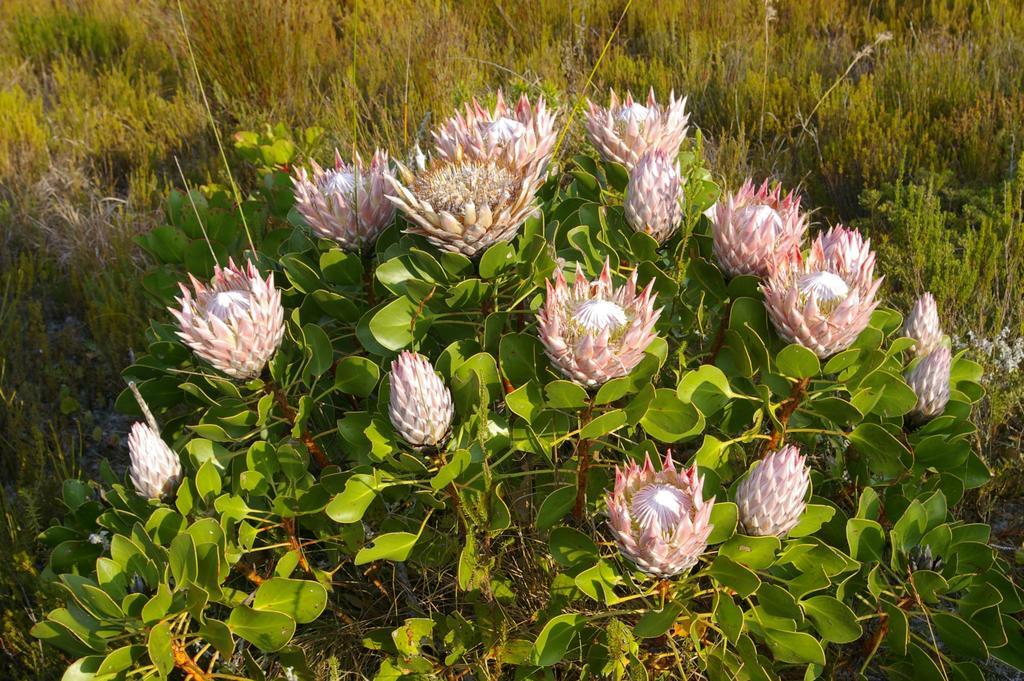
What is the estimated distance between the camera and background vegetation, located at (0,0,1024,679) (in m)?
2.41

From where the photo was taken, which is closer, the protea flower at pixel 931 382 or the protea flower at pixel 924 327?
the protea flower at pixel 931 382

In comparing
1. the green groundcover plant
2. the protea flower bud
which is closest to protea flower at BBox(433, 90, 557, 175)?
the green groundcover plant

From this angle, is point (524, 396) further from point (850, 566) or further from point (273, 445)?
point (850, 566)

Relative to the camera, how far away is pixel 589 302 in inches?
52.3

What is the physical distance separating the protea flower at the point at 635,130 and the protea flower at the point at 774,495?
0.73 m

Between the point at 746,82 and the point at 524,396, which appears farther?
the point at 746,82

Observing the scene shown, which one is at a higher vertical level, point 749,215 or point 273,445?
point 749,215

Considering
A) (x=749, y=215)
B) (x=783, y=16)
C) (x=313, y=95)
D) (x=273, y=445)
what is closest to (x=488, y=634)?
(x=273, y=445)

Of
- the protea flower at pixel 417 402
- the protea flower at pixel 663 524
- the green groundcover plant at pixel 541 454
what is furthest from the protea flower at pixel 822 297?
the protea flower at pixel 417 402

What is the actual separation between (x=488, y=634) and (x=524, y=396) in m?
0.48

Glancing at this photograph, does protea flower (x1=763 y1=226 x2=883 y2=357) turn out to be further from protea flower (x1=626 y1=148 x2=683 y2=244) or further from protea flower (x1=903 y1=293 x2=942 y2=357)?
protea flower (x1=903 y1=293 x2=942 y2=357)

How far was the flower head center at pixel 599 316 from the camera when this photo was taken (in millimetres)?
1297

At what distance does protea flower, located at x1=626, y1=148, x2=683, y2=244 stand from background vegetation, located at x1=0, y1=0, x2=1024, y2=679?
0.89 meters

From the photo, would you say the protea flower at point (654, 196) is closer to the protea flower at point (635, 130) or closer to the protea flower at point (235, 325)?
the protea flower at point (635, 130)
